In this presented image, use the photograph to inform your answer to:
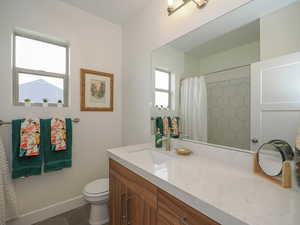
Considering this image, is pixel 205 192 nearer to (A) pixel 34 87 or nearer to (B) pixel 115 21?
(A) pixel 34 87

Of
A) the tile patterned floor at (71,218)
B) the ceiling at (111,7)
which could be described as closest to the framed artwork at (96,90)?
the ceiling at (111,7)

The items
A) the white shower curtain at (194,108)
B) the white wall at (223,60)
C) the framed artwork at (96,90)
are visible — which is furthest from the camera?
the framed artwork at (96,90)

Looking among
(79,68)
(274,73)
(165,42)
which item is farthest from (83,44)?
(274,73)

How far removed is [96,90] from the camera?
196 cm

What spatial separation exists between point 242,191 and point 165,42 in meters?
1.43

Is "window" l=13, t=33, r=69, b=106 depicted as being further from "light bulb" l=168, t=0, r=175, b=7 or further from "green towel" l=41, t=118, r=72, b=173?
"light bulb" l=168, t=0, r=175, b=7

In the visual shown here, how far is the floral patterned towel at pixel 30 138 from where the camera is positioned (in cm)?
140

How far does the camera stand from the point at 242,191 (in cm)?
65

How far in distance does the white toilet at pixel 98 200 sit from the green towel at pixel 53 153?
1.38 feet

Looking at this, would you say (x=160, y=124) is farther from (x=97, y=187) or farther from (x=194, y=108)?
(x=97, y=187)

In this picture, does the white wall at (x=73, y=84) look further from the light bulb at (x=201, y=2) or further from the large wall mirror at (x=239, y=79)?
the light bulb at (x=201, y=2)

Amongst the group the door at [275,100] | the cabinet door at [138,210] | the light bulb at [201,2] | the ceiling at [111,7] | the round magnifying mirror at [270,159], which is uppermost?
the ceiling at [111,7]

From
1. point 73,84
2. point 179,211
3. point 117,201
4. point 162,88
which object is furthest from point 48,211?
point 162,88

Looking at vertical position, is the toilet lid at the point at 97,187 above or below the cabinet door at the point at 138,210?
below
